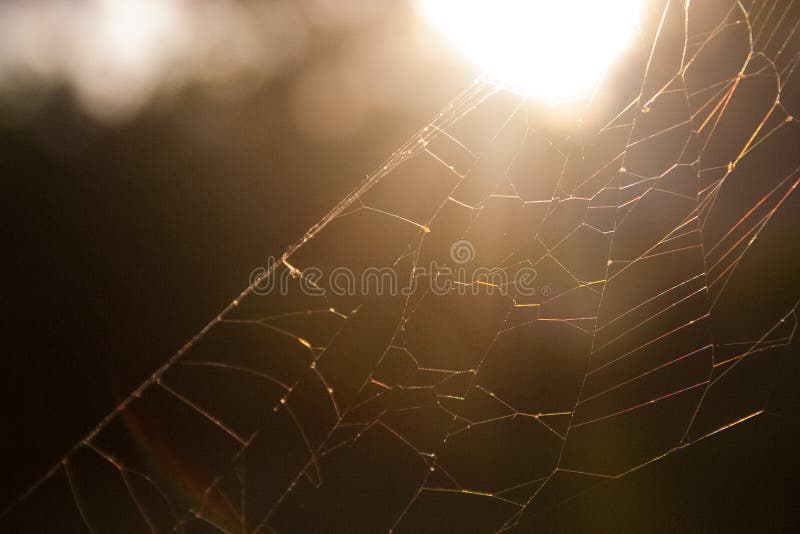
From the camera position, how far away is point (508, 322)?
754 millimetres

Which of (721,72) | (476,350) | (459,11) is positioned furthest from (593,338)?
(459,11)

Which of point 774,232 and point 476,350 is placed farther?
point 774,232

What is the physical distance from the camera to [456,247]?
2.32ft

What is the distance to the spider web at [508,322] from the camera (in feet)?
2.17

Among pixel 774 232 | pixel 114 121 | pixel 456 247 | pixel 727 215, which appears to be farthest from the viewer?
pixel 114 121

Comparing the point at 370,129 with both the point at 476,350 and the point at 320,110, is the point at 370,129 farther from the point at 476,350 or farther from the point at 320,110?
the point at 476,350

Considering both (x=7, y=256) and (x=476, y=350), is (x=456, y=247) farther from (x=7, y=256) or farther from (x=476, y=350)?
(x=7, y=256)

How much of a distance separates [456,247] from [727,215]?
0.43 m

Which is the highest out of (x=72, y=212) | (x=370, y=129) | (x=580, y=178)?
(x=370, y=129)

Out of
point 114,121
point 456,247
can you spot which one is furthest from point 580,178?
point 114,121

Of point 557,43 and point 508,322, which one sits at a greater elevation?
point 557,43

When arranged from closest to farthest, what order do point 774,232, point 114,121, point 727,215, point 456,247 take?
point 456,247 → point 727,215 → point 774,232 → point 114,121

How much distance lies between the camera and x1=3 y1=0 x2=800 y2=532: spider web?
66cm

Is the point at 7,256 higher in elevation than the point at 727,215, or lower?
lower
